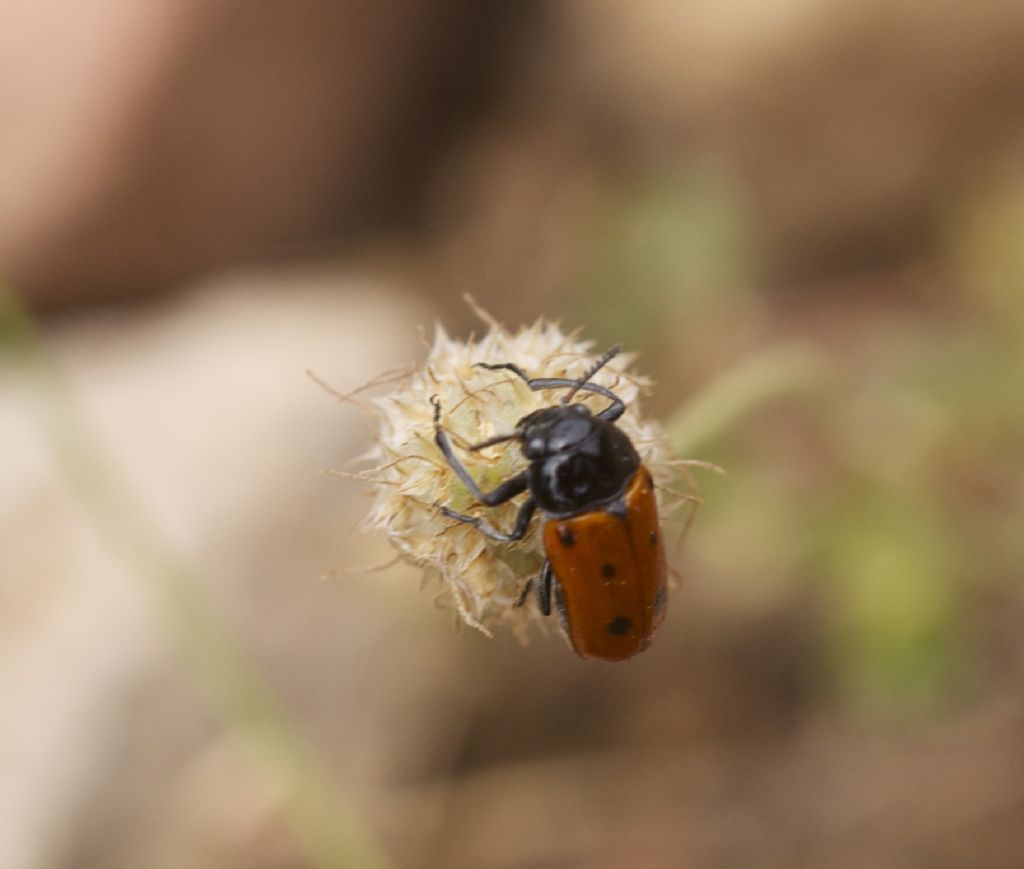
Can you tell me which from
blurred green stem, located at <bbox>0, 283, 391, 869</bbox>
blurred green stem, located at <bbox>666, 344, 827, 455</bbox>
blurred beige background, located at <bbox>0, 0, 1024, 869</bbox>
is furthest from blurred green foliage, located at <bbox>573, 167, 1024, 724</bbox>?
blurred green stem, located at <bbox>0, 283, 391, 869</bbox>

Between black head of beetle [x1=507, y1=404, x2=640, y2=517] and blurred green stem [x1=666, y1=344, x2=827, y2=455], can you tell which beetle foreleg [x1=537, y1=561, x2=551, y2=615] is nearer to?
black head of beetle [x1=507, y1=404, x2=640, y2=517]

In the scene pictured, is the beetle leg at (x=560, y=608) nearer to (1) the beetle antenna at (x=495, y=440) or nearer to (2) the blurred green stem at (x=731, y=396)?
(1) the beetle antenna at (x=495, y=440)

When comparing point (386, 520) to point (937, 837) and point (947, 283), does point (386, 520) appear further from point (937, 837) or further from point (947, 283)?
point (947, 283)

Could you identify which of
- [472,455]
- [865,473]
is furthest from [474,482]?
[865,473]

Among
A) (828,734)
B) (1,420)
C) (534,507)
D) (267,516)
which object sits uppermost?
(1,420)

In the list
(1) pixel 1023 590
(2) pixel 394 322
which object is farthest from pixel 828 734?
(2) pixel 394 322

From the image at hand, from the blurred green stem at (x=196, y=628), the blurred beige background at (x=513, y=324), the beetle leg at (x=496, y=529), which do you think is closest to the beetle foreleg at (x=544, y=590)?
the beetle leg at (x=496, y=529)

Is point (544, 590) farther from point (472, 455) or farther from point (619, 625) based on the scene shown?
point (472, 455)

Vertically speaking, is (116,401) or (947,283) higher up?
(947,283)
